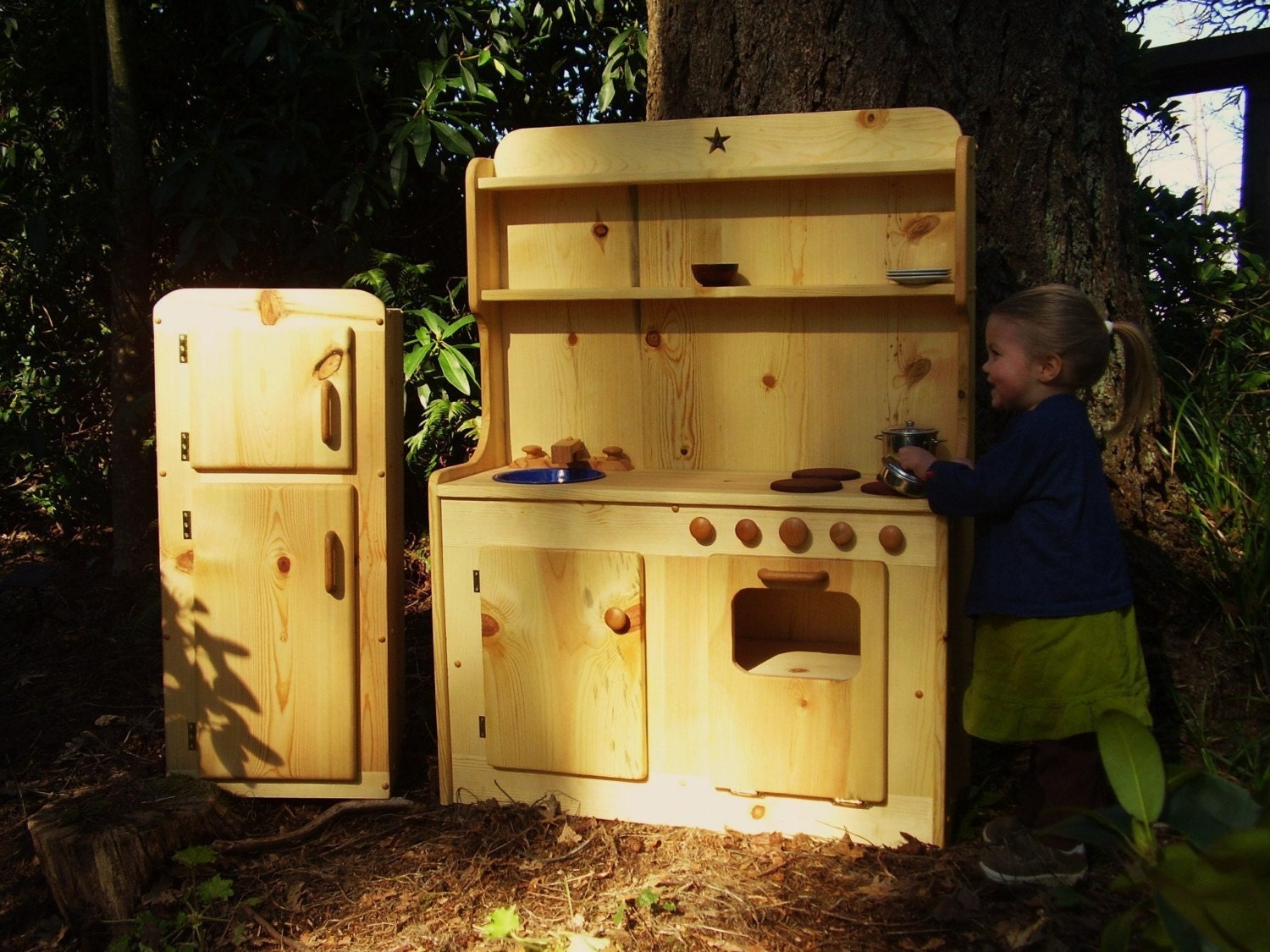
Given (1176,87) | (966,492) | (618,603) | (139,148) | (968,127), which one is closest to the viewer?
(966,492)

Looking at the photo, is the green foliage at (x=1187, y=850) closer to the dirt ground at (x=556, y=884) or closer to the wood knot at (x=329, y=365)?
the dirt ground at (x=556, y=884)

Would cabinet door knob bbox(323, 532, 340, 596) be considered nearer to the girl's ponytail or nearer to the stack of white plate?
the stack of white plate

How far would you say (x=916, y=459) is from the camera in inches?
107

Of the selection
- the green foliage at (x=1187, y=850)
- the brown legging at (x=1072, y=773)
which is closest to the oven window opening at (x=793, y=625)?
the brown legging at (x=1072, y=773)

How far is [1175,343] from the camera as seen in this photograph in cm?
445

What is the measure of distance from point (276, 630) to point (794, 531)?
1.36 meters

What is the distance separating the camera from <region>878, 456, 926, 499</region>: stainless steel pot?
2674mm

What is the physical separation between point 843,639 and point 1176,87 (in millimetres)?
3634

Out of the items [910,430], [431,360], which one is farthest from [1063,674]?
[431,360]

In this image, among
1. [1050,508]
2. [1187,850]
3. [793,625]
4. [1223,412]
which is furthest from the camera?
[1223,412]

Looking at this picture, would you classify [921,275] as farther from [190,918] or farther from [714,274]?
[190,918]

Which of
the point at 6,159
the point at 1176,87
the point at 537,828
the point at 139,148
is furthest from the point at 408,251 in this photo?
the point at 1176,87

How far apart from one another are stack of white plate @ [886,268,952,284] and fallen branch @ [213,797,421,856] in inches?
71.4

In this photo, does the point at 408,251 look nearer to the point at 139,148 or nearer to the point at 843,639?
the point at 139,148
